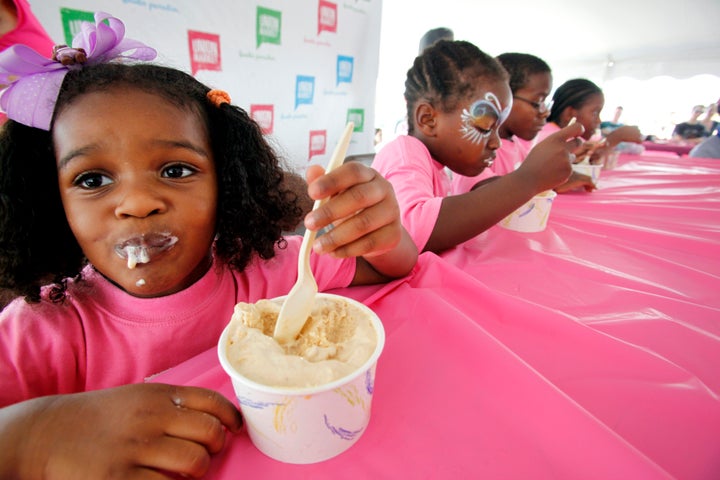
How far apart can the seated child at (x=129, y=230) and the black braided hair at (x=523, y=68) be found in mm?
1432

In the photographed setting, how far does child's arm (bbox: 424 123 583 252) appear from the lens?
905 millimetres

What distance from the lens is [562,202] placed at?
1405mm

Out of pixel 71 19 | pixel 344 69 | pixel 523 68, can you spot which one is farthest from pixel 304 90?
pixel 523 68

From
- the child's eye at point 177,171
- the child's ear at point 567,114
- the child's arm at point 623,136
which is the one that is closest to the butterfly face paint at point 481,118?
the child's eye at point 177,171

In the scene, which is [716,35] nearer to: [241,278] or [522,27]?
[522,27]

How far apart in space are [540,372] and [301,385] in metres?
0.36

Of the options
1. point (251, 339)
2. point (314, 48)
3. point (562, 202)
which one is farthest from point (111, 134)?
point (314, 48)

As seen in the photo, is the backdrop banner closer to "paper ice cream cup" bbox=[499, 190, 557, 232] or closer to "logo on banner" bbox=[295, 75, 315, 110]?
"logo on banner" bbox=[295, 75, 315, 110]

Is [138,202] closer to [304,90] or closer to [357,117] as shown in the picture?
[304,90]

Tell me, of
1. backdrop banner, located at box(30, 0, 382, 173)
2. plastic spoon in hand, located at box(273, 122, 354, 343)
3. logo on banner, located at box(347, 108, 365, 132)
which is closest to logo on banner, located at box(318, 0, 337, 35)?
backdrop banner, located at box(30, 0, 382, 173)

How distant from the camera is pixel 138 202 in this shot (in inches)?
19.9

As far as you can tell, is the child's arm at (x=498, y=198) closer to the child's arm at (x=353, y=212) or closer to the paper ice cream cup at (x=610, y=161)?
the child's arm at (x=353, y=212)

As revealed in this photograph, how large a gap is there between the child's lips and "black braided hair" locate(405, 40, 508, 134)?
0.98 meters

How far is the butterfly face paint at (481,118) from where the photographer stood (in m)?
1.15
